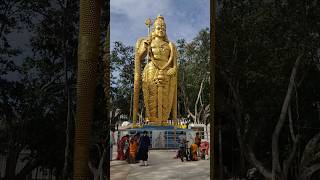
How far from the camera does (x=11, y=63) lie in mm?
5426

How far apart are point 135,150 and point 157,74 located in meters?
4.22

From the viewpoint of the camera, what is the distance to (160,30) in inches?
475

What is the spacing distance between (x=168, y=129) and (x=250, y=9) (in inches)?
261

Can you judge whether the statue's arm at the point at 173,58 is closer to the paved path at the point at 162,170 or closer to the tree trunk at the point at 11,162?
the paved path at the point at 162,170

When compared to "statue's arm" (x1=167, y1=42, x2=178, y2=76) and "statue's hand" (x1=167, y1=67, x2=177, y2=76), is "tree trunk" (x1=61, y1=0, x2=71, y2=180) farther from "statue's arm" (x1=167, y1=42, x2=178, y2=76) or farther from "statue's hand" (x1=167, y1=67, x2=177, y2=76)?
"statue's hand" (x1=167, y1=67, x2=177, y2=76)

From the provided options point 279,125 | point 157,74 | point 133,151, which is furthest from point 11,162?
point 157,74

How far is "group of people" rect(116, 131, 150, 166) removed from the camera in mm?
8195

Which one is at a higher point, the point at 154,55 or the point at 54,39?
the point at 154,55

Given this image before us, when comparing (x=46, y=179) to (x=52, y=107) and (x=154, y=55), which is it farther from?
(x=154, y=55)

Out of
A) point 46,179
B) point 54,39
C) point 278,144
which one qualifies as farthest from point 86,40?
point 278,144

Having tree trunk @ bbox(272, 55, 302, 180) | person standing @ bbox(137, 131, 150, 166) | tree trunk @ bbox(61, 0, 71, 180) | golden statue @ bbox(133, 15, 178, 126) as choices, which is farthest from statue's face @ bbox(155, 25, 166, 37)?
tree trunk @ bbox(272, 55, 302, 180)

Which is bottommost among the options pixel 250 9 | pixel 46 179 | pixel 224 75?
pixel 46 179

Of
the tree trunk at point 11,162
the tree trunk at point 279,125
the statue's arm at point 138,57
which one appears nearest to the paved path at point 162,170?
the tree trunk at point 279,125

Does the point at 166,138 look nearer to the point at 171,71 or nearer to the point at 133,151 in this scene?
the point at 171,71
